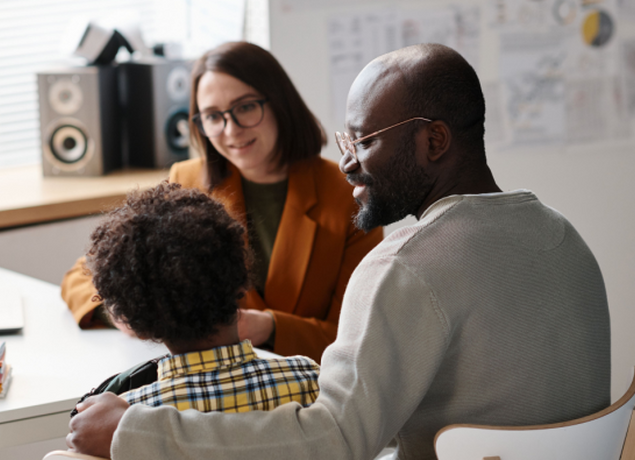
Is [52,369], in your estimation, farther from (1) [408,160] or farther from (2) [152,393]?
(1) [408,160]

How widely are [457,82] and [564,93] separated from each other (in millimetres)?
1788

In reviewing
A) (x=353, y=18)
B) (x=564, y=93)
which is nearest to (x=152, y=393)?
(x=353, y=18)

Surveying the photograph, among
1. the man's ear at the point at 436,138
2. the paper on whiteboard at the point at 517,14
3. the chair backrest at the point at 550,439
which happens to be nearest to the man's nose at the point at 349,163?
the man's ear at the point at 436,138

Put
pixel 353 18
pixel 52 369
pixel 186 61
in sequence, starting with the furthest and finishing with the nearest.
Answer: pixel 186 61
pixel 353 18
pixel 52 369

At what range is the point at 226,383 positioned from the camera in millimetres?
962

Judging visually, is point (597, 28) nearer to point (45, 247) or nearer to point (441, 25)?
point (441, 25)

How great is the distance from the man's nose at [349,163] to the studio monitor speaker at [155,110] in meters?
2.02

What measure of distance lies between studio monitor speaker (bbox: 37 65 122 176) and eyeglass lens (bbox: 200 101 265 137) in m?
1.22

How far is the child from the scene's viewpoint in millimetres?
929

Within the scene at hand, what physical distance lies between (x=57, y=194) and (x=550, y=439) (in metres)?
2.22

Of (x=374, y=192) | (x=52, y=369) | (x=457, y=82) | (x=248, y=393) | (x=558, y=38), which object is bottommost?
(x=52, y=369)

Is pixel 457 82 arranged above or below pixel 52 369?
above

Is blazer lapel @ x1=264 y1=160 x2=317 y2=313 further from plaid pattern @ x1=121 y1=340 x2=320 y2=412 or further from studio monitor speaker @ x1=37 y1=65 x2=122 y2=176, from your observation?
studio monitor speaker @ x1=37 y1=65 x2=122 y2=176

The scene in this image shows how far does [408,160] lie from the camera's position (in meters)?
1.01
